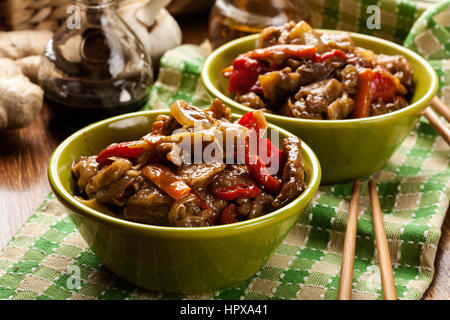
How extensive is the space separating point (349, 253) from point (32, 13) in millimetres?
1828

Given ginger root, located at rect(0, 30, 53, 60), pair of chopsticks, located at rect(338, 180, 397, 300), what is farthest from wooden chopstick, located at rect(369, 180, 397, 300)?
ginger root, located at rect(0, 30, 53, 60)

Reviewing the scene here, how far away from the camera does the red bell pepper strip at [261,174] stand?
154cm

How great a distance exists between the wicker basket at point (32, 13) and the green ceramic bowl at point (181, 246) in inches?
51.3

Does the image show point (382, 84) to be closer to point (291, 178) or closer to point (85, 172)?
point (291, 178)

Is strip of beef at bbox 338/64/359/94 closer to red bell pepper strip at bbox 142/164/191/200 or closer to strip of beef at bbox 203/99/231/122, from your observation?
strip of beef at bbox 203/99/231/122

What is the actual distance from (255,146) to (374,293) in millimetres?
464

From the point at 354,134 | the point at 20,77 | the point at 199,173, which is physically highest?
the point at 199,173

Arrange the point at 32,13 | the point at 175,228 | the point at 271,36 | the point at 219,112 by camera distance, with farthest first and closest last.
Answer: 1. the point at 32,13
2. the point at 271,36
3. the point at 219,112
4. the point at 175,228

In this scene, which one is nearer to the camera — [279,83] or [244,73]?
[279,83]

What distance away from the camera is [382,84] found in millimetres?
2016

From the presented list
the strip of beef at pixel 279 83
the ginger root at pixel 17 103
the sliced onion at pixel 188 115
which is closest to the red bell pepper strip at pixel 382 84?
the strip of beef at pixel 279 83

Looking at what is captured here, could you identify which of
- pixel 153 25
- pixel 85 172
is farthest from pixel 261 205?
pixel 153 25

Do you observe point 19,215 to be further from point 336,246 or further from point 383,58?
point 383,58

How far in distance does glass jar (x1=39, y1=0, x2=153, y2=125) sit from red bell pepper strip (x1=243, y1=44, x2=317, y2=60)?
56 cm
